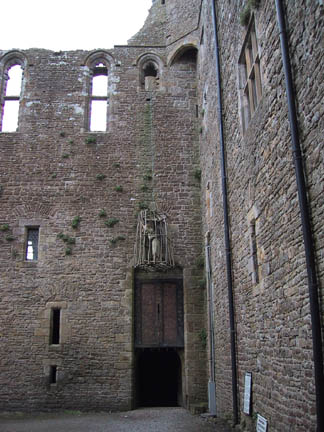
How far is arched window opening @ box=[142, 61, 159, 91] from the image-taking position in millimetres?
15011

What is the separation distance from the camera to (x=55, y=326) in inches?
494

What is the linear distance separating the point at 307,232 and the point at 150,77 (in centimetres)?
1113

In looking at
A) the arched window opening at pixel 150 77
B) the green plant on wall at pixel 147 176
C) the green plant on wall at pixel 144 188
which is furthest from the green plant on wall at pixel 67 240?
the arched window opening at pixel 150 77

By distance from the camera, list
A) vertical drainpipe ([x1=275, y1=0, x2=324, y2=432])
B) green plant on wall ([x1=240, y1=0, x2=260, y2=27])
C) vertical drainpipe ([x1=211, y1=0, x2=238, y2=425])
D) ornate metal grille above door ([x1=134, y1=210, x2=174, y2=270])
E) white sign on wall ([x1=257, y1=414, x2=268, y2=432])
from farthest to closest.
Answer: ornate metal grille above door ([x1=134, y1=210, x2=174, y2=270]), vertical drainpipe ([x1=211, y1=0, x2=238, y2=425]), green plant on wall ([x1=240, y1=0, x2=260, y2=27]), white sign on wall ([x1=257, y1=414, x2=268, y2=432]), vertical drainpipe ([x1=275, y1=0, x2=324, y2=432])

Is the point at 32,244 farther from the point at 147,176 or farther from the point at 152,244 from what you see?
the point at 147,176

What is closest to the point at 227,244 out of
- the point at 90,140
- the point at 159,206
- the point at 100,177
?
the point at 159,206

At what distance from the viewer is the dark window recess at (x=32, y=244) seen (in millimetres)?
13072

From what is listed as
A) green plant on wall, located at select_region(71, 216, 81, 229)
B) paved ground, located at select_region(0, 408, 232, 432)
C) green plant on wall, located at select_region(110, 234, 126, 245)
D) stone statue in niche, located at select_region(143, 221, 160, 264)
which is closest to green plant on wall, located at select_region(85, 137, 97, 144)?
green plant on wall, located at select_region(71, 216, 81, 229)

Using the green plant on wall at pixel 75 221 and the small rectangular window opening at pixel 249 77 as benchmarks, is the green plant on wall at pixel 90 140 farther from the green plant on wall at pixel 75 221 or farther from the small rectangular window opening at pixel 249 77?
the small rectangular window opening at pixel 249 77

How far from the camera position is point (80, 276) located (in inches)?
500

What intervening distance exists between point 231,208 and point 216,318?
111 inches

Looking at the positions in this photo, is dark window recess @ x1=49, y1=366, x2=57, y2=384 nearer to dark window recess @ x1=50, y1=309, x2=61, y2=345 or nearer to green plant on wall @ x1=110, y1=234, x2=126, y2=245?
dark window recess @ x1=50, y1=309, x2=61, y2=345

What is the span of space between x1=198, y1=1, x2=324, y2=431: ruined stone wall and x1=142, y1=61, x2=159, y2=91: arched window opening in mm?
4896

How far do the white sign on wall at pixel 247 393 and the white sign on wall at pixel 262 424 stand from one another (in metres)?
0.60
